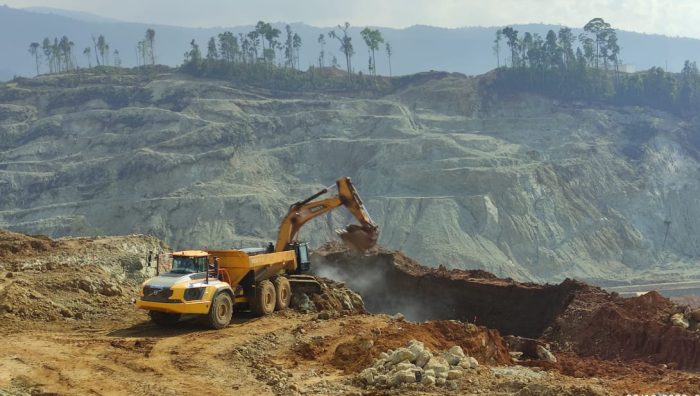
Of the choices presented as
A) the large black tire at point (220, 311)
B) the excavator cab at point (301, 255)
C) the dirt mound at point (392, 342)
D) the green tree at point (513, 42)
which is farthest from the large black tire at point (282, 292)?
the green tree at point (513, 42)

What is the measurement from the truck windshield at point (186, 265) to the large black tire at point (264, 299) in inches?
82.3

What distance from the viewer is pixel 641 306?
2072 centimetres

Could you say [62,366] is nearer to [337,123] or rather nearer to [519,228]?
[519,228]

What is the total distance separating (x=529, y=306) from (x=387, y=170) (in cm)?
3414

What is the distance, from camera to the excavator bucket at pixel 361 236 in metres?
22.1

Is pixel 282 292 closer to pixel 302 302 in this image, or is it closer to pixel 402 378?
pixel 302 302

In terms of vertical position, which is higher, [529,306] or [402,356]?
[402,356]

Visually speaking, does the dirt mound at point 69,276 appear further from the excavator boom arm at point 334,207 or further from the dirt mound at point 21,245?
the excavator boom arm at point 334,207

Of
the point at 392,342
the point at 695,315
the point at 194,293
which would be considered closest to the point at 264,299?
the point at 194,293

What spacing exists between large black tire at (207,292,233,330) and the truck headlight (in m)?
0.46

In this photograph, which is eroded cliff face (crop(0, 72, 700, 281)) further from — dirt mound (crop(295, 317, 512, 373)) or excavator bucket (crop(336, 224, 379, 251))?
dirt mound (crop(295, 317, 512, 373))

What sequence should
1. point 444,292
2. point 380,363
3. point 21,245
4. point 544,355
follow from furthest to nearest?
point 444,292 < point 21,245 < point 544,355 < point 380,363

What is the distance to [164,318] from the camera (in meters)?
16.6

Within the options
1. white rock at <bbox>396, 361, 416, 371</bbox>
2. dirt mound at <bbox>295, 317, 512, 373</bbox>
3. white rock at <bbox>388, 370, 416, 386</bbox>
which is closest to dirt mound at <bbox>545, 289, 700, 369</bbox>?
dirt mound at <bbox>295, 317, 512, 373</bbox>
